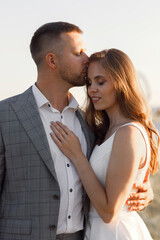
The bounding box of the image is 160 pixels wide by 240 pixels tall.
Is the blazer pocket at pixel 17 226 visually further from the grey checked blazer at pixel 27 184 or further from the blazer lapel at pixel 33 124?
the blazer lapel at pixel 33 124

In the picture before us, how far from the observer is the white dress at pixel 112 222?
3098 millimetres

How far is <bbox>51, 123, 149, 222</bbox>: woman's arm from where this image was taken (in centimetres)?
291

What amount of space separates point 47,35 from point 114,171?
4.39ft

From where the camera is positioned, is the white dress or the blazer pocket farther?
the white dress

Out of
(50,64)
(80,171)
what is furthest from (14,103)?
(80,171)

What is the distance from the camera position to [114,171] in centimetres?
292

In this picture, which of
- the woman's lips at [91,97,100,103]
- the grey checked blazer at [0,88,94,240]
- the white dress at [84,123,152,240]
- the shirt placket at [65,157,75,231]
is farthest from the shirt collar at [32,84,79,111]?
the shirt placket at [65,157,75,231]

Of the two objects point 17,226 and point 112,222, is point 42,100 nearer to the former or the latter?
point 17,226

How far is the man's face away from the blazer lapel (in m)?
0.37

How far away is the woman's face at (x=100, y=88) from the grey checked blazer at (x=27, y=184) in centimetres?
59

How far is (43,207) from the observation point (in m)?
2.98

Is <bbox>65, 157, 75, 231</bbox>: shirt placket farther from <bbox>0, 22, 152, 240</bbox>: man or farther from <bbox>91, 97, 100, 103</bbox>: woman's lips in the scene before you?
<bbox>91, 97, 100, 103</bbox>: woman's lips

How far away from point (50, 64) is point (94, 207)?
1.22 m

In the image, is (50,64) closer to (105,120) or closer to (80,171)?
(105,120)
